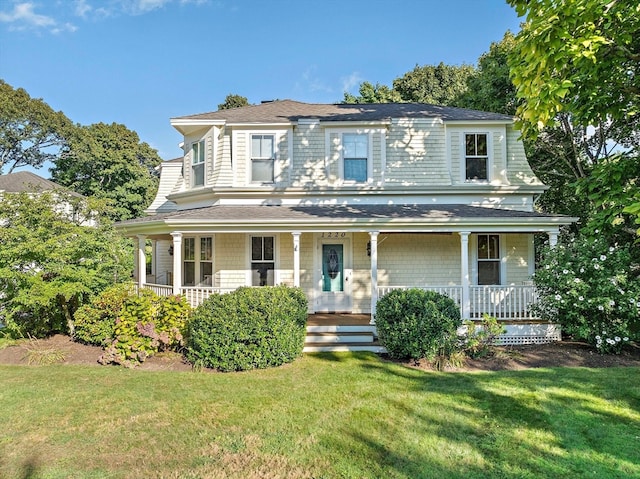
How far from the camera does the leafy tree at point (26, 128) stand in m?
36.0

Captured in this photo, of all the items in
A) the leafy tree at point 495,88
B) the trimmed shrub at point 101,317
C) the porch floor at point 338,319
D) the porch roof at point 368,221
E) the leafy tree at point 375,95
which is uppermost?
the leafy tree at point 375,95

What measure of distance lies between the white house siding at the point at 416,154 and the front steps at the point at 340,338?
4721mm

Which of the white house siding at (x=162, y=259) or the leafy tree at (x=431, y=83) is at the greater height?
the leafy tree at (x=431, y=83)

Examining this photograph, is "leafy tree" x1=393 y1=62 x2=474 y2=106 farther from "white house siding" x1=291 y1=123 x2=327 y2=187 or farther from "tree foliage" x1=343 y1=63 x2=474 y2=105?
"white house siding" x1=291 y1=123 x2=327 y2=187

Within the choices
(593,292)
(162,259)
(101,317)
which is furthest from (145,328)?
(593,292)

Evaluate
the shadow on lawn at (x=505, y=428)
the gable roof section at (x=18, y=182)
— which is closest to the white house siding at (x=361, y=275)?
the shadow on lawn at (x=505, y=428)

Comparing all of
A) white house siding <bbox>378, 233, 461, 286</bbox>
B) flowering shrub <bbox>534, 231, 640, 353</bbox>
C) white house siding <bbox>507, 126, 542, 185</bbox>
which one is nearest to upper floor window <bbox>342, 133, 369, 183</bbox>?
white house siding <bbox>378, 233, 461, 286</bbox>

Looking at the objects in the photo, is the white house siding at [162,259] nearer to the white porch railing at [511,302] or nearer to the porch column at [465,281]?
the porch column at [465,281]

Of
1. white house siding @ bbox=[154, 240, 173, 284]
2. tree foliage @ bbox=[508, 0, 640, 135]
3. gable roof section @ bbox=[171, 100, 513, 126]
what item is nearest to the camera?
tree foliage @ bbox=[508, 0, 640, 135]

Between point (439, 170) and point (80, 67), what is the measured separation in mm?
15282

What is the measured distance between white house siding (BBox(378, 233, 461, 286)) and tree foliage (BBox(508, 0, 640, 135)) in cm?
482

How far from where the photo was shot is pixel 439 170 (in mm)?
11273

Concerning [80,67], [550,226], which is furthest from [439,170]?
[80,67]

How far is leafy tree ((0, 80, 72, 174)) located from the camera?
118 ft
